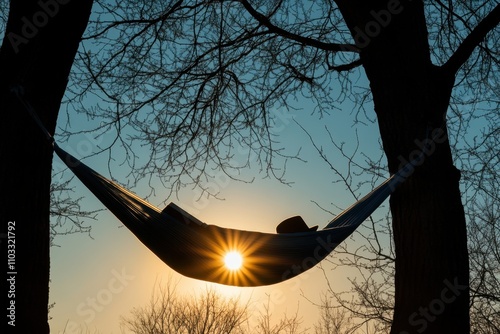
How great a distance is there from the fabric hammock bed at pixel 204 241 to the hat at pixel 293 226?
4.4 inches

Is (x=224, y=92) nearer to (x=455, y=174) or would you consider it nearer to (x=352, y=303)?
(x=352, y=303)

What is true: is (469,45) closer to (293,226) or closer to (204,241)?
(293,226)

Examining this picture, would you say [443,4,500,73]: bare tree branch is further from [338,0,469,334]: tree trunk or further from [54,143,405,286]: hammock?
[54,143,405,286]: hammock

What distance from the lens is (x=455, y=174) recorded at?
2.92 meters

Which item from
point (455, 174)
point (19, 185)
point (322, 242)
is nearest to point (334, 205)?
point (455, 174)

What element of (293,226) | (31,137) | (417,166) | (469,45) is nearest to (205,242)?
(293,226)

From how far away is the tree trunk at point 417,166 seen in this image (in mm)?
2707

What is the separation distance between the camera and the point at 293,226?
2701mm

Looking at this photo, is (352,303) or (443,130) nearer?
(443,130)

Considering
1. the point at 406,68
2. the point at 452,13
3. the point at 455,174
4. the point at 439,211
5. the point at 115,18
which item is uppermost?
the point at 452,13

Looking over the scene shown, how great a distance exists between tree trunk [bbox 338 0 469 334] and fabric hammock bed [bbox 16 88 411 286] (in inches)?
16.4

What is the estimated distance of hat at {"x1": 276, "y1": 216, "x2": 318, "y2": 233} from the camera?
106 inches

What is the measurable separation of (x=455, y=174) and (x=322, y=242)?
0.82 metres

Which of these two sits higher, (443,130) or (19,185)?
(443,130)
